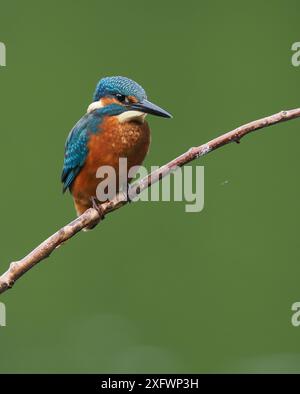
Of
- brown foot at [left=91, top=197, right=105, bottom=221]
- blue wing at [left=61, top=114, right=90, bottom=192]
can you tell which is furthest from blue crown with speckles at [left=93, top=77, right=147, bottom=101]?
brown foot at [left=91, top=197, right=105, bottom=221]

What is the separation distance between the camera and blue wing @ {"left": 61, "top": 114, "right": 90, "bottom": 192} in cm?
205

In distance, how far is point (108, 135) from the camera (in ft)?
6.52

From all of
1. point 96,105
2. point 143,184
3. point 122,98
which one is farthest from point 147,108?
point 143,184

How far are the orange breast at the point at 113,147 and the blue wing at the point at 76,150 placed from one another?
0.03 metres

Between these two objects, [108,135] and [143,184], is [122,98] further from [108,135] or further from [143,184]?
[143,184]

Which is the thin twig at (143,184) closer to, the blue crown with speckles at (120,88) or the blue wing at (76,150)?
the blue crown with speckles at (120,88)

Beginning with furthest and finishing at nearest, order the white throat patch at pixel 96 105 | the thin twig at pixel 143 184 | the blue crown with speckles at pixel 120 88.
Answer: the white throat patch at pixel 96 105 → the blue crown with speckles at pixel 120 88 → the thin twig at pixel 143 184

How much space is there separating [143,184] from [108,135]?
1.71 ft

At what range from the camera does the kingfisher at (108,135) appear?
1.91 meters

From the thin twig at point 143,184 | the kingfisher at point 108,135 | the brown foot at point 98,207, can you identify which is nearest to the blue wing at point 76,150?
the kingfisher at point 108,135
